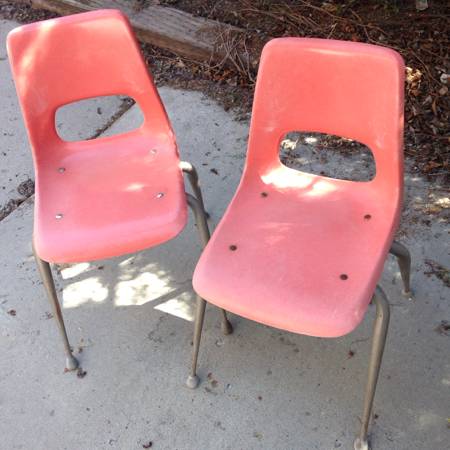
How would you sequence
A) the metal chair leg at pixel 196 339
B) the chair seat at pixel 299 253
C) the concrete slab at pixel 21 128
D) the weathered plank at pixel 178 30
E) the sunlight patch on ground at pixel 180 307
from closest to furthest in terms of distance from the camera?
the chair seat at pixel 299 253
the metal chair leg at pixel 196 339
the sunlight patch on ground at pixel 180 307
the concrete slab at pixel 21 128
the weathered plank at pixel 178 30

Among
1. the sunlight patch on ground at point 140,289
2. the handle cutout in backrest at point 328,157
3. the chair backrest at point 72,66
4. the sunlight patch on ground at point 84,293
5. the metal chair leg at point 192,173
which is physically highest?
the chair backrest at point 72,66

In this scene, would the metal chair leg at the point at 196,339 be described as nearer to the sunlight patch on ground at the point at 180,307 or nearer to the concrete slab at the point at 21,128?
the sunlight patch on ground at the point at 180,307

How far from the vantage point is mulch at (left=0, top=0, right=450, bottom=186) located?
3146mm

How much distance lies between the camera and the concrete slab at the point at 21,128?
309 centimetres

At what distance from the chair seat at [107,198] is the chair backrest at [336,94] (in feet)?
1.27

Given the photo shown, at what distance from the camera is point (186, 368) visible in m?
2.26

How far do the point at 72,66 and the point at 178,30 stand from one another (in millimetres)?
1704

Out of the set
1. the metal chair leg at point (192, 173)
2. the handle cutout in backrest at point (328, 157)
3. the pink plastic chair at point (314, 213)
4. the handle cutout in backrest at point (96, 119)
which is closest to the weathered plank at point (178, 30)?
the handle cutout in backrest at point (96, 119)

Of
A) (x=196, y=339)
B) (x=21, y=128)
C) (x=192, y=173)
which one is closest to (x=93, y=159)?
(x=192, y=173)

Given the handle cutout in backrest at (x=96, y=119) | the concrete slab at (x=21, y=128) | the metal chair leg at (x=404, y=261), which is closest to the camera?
the metal chair leg at (x=404, y=261)

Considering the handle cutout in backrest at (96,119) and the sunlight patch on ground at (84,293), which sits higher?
the handle cutout in backrest at (96,119)

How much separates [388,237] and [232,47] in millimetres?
2053

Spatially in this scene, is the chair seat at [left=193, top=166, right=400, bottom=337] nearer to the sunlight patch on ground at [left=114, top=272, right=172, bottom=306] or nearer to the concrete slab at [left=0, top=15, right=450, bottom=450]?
the concrete slab at [left=0, top=15, right=450, bottom=450]

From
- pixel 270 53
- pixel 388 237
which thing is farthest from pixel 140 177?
pixel 388 237
